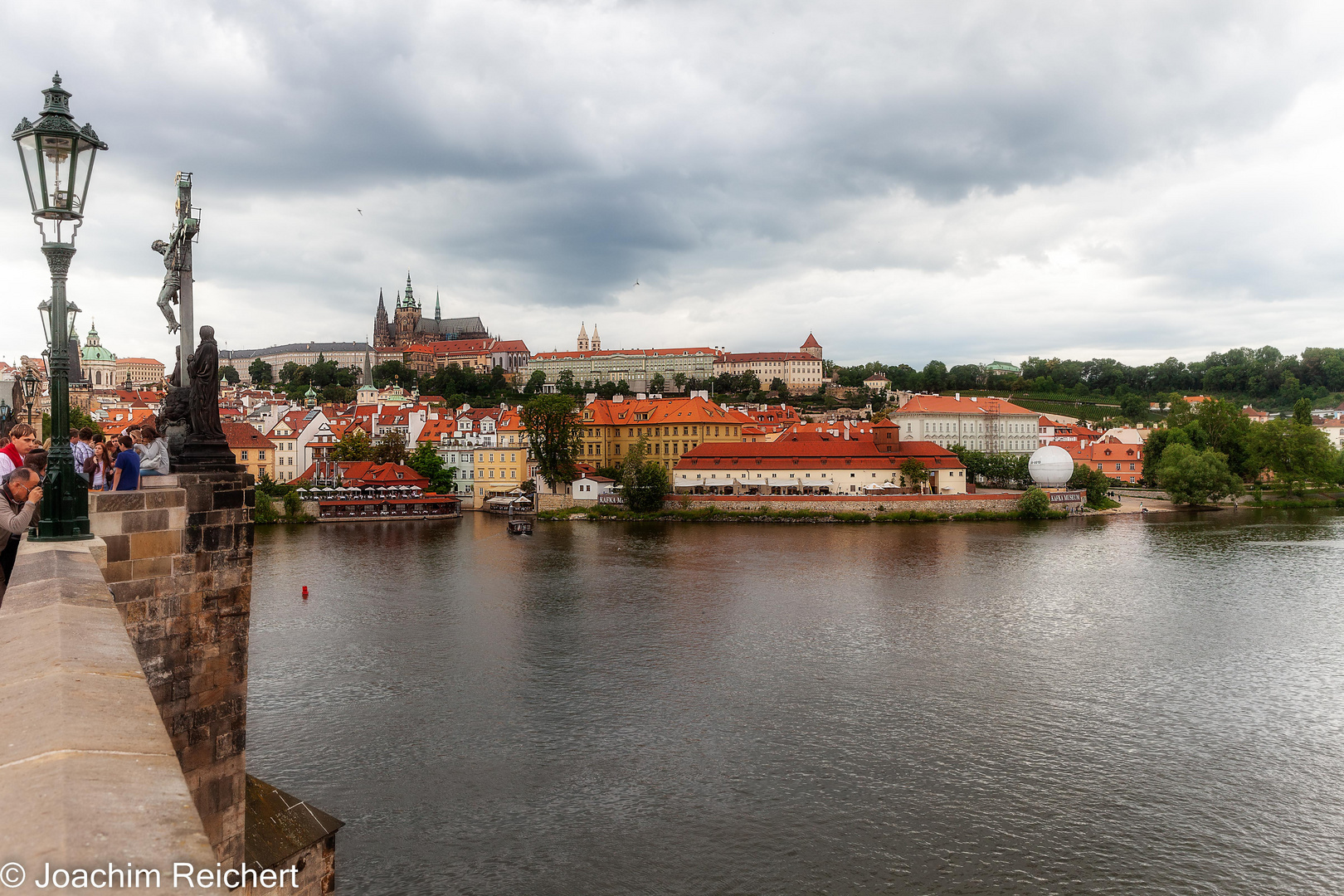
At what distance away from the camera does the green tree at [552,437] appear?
46.3 m

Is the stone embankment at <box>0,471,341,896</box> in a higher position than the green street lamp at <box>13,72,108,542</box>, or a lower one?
lower

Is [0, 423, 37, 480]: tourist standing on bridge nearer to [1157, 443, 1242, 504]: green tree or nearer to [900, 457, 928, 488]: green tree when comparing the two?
[900, 457, 928, 488]: green tree

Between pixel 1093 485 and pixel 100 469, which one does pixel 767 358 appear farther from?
→ pixel 100 469

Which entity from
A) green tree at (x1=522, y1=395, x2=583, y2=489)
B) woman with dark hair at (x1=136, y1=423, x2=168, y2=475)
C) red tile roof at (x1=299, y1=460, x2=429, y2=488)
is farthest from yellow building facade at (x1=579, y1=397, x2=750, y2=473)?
woman with dark hair at (x1=136, y1=423, x2=168, y2=475)

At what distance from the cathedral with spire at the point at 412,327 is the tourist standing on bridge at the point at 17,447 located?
118 metres

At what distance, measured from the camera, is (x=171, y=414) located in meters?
5.96

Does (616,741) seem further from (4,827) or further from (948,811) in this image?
(4,827)

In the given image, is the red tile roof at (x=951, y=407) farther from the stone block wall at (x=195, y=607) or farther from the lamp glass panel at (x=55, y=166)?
the lamp glass panel at (x=55, y=166)

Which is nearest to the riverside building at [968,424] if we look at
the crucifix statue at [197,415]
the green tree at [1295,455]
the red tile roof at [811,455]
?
the red tile roof at [811,455]

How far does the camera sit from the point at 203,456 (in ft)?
18.3

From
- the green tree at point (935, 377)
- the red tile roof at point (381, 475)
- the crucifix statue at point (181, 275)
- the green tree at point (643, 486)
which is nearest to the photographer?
the crucifix statue at point (181, 275)

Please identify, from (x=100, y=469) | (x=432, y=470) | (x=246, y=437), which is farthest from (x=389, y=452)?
(x=100, y=469)

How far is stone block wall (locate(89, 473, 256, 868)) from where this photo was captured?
480 cm

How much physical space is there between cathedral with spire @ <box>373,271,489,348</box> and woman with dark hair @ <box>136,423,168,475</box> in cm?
11801
